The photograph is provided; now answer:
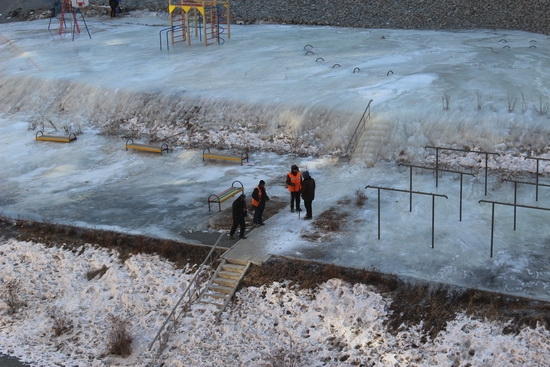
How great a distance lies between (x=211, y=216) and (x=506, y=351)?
757cm

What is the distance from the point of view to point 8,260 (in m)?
17.2

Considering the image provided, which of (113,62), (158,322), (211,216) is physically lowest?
(158,322)

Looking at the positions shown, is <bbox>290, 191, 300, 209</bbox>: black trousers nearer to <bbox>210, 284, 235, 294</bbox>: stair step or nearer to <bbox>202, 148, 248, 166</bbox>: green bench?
<bbox>210, 284, 235, 294</bbox>: stair step

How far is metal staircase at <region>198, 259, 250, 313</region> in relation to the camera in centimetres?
1484

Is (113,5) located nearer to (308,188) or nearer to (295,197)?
(295,197)

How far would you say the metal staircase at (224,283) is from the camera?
48.7ft

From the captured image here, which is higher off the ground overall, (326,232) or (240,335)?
(326,232)

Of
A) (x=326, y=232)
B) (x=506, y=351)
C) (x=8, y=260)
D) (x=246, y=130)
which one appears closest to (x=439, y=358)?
(x=506, y=351)

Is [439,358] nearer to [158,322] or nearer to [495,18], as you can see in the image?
[158,322]

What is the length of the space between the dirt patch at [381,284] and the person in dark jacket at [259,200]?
94cm

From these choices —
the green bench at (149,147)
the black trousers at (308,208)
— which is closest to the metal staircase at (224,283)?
the black trousers at (308,208)

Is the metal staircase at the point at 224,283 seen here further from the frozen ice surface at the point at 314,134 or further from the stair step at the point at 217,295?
the frozen ice surface at the point at 314,134

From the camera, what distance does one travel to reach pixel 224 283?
15156 millimetres

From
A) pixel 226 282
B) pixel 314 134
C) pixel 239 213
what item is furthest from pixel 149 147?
pixel 226 282
